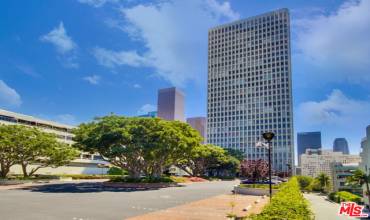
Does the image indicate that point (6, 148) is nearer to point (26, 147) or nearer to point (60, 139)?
point (26, 147)

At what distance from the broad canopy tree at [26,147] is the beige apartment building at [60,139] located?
25.2 meters

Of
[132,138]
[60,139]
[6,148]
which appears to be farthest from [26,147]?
[60,139]

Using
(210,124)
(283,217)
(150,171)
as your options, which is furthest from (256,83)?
(283,217)

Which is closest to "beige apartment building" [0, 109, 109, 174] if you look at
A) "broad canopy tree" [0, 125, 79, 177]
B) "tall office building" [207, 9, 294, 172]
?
"broad canopy tree" [0, 125, 79, 177]

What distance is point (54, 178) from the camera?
56656 mm

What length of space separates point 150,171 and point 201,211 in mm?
31702

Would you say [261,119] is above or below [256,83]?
below

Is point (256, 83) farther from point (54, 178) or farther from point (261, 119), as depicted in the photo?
point (54, 178)

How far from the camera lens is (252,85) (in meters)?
156

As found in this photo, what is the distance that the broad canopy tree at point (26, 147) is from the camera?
43.8m

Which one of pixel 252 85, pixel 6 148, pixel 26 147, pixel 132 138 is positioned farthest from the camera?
pixel 252 85

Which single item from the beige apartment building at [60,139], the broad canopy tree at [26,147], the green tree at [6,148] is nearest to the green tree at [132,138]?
the broad canopy tree at [26,147]

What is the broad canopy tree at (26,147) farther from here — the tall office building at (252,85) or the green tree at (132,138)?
the tall office building at (252,85)

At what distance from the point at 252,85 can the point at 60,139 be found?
99821mm
